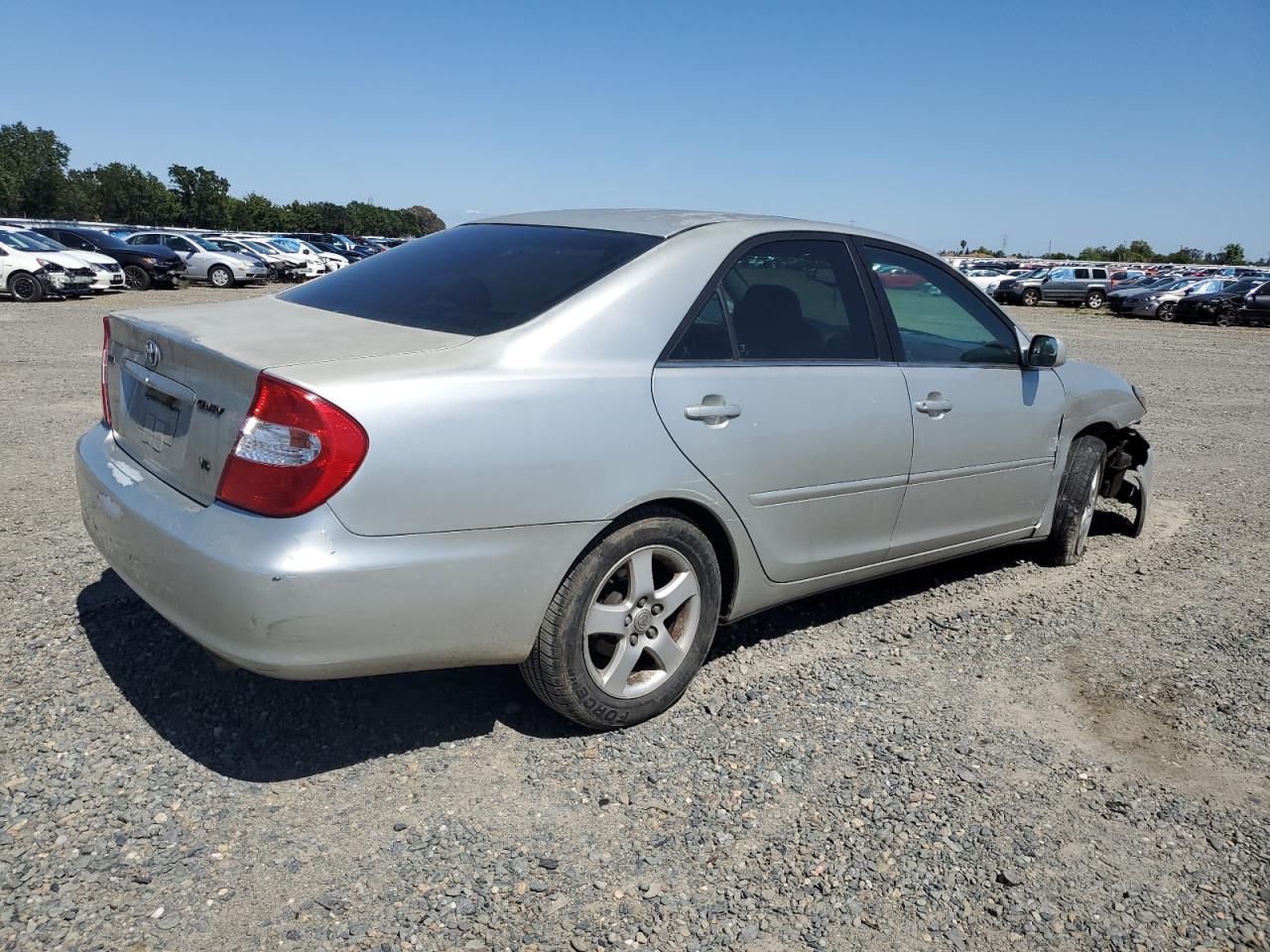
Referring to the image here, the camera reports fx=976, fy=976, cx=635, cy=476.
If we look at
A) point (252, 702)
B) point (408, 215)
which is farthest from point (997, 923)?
point (408, 215)

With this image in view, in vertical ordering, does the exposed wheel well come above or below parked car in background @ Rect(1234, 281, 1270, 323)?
below

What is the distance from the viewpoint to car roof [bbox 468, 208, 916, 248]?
3.54 metres

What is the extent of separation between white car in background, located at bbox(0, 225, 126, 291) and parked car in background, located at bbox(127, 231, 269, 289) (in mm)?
5262

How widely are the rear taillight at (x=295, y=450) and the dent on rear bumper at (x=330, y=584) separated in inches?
2.2

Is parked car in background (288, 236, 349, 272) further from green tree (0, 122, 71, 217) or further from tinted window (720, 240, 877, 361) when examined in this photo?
green tree (0, 122, 71, 217)

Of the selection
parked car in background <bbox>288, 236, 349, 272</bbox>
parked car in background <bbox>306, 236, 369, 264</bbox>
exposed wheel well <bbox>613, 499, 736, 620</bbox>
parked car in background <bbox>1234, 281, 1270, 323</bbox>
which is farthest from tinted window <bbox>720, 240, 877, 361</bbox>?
parked car in background <bbox>306, 236, 369, 264</bbox>

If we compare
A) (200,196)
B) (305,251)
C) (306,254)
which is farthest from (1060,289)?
(200,196)

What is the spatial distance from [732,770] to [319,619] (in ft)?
4.41

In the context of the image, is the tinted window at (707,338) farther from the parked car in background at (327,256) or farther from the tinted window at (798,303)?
the parked car in background at (327,256)

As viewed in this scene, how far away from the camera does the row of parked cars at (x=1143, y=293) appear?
30.4 metres

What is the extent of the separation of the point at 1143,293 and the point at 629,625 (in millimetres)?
35369

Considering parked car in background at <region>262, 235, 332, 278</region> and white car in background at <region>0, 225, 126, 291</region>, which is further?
parked car in background at <region>262, 235, 332, 278</region>

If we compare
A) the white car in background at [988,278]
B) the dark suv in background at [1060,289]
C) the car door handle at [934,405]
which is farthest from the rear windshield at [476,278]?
the dark suv in background at [1060,289]

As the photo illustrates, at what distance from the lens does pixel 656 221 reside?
3623 millimetres
